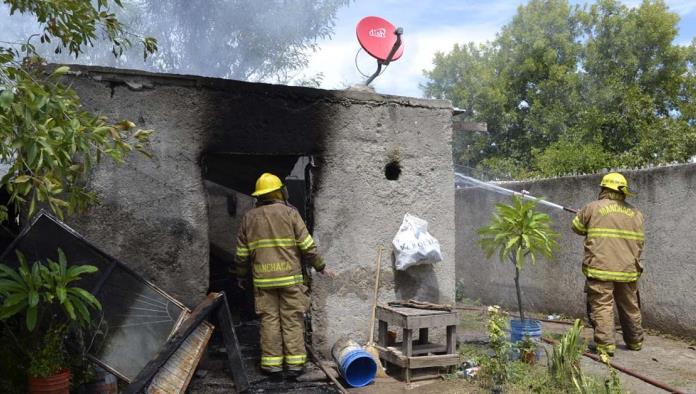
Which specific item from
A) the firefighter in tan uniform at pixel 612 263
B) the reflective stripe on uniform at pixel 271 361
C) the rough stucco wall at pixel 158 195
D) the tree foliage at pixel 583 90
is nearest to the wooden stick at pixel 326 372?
the reflective stripe on uniform at pixel 271 361

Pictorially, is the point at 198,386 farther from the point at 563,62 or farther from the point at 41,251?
the point at 563,62

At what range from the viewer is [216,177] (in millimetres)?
8164

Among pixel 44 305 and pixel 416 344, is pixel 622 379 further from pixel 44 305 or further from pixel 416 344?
pixel 44 305

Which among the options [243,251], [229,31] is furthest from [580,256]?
[229,31]

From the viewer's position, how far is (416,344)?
6133mm

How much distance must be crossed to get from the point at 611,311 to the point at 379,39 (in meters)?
4.13

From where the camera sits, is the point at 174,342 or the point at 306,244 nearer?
the point at 174,342

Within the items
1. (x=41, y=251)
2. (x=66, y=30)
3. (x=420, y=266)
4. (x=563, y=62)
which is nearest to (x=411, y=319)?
(x=420, y=266)

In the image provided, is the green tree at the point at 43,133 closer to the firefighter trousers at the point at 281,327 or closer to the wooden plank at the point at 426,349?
the firefighter trousers at the point at 281,327

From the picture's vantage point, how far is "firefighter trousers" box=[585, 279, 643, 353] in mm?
6113

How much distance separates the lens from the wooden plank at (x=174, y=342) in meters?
3.96

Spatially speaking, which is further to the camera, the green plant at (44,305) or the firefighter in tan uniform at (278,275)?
the firefighter in tan uniform at (278,275)

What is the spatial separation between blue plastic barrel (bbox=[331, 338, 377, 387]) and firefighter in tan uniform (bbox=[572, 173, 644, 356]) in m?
2.53

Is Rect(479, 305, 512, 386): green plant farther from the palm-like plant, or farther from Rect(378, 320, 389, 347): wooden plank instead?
Rect(378, 320, 389, 347): wooden plank
